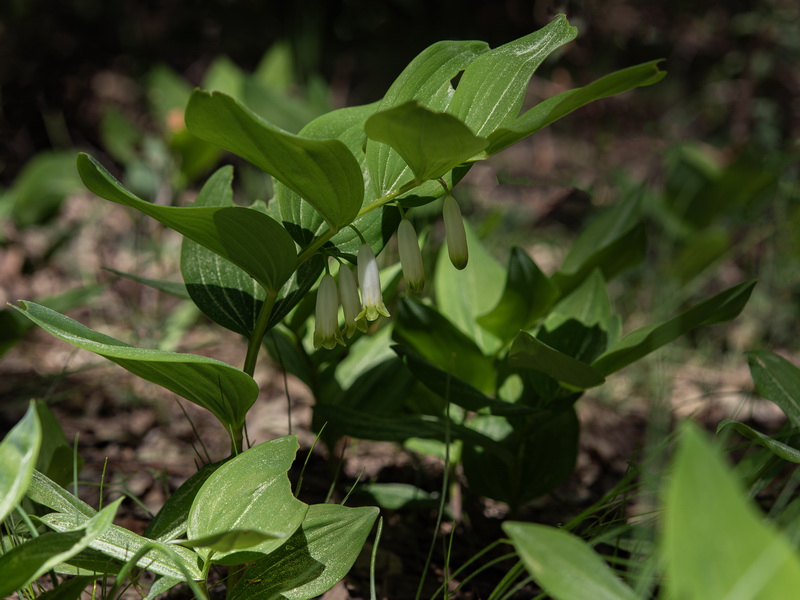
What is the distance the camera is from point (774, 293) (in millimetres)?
2279

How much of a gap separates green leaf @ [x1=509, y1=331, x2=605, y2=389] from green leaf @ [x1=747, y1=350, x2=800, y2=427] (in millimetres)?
211

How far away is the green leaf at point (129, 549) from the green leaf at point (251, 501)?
0.09 feet

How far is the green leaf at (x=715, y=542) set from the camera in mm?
438

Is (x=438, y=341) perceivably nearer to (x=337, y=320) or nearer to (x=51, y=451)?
(x=337, y=320)

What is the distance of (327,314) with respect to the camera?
908 millimetres

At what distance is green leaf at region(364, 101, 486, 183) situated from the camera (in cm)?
68

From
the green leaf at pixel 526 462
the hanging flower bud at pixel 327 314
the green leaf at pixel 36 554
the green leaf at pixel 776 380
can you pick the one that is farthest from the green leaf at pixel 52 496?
the green leaf at pixel 776 380

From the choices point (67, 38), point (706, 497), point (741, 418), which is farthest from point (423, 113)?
point (67, 38)

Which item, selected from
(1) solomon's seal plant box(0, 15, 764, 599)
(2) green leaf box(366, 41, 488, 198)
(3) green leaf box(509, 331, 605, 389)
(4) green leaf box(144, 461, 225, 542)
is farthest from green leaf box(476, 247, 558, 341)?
(4) green leaf box(144, 461, 225, 542)

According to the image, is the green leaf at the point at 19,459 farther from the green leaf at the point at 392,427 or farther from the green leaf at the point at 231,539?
the green leaf at the point at 392,427

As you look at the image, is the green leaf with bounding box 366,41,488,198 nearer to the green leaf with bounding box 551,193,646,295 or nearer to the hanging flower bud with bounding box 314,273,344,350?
the hanging flower bud with bounding box 314,273,344,350

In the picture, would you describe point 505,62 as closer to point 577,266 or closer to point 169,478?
point 577,266

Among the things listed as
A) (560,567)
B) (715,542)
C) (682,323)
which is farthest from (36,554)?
(682,323)

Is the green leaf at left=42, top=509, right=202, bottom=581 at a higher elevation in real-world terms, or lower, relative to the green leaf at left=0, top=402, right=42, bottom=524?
lower
